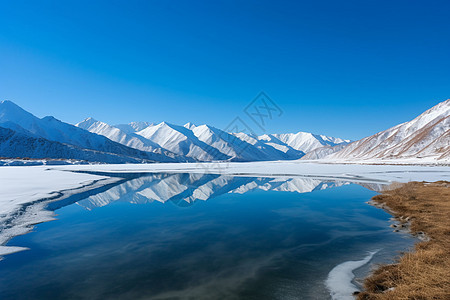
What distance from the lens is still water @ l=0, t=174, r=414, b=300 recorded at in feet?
24.5

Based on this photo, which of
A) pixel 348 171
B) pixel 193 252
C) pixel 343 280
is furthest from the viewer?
pixel 348 171

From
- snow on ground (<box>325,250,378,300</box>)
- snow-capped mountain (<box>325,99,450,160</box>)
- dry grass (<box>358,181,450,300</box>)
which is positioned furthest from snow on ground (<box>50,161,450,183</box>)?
snow-capped mountain (<box>325,99,450,160</box>)

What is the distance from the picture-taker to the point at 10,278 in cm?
801

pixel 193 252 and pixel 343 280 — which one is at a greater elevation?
pixel 193 252

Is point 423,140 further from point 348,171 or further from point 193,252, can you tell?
point 193,252

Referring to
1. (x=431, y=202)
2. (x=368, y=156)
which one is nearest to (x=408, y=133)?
(x=368, y=156)

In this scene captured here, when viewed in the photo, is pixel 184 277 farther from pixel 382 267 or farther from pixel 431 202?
pixel 431 202

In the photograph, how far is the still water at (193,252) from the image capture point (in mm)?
7480

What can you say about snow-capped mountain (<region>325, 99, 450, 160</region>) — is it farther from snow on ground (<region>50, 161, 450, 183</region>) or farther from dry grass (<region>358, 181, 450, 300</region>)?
dry grass (<region>358, 181, 450, 300</region>)

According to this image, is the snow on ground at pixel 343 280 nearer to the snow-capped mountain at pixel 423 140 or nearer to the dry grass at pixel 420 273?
the dry grass at pixel 420 273

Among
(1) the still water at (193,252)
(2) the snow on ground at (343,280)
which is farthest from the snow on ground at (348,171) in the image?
(2) the snow on ground at (343,280)

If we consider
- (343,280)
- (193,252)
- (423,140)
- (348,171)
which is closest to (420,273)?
(343,280)

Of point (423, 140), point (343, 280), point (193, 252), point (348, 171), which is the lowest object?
point (343, 280)

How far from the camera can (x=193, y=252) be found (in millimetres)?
10516
